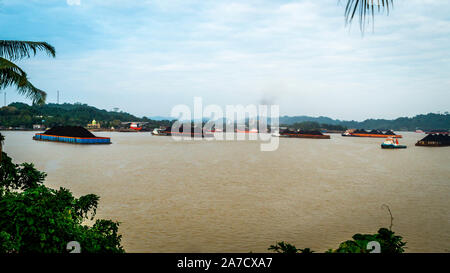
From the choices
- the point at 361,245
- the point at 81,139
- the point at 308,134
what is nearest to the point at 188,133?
the point at 308,134

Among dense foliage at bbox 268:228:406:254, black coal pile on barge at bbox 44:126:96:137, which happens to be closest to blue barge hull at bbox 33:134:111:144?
black coal pile on barge at bbox 44:126:96:137

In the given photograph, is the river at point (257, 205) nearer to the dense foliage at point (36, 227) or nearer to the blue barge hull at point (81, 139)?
the dense foliage at point (36, 227)

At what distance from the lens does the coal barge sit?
52.2 meters

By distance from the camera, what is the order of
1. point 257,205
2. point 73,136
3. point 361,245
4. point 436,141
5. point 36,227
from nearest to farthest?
point 361,245
point 36,227
point 257,205
point 73,136
point 436,141

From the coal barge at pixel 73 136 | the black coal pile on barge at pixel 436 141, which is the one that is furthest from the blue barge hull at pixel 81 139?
the black coal pile on barge at pixel 436 141

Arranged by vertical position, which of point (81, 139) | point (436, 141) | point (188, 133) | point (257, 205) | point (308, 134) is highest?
point (188, 133)

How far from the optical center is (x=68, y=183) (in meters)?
19.3

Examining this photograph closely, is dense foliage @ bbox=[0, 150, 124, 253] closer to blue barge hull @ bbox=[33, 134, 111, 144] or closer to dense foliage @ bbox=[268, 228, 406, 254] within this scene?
dense foliage @ bbox=[268, 228, 406, 254]

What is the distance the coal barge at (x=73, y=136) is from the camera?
52188 millimetres

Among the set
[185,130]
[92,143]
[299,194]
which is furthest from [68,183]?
[185,130]

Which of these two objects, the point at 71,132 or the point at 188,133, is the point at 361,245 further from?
the point at 188,133

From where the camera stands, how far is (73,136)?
176 ft

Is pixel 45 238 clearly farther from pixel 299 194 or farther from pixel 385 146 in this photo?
pixel 385 146
